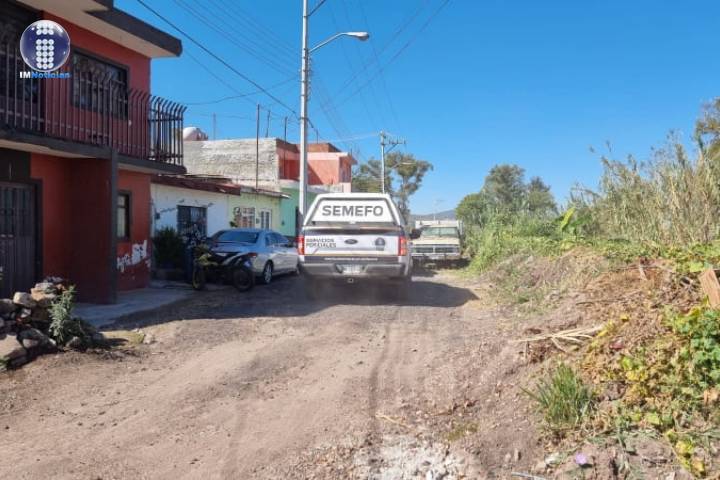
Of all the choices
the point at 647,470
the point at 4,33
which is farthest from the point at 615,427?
the point at 4,33

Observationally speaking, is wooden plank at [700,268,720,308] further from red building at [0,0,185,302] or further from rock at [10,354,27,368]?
red building at [0,0,185,302]

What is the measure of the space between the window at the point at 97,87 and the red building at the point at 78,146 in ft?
0.08

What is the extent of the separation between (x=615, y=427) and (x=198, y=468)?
2.82 m

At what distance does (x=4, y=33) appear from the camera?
29.2 feet

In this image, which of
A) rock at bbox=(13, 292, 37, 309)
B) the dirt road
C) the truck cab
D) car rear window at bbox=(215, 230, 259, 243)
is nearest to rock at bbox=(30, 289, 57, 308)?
rock at bbox=(13, 292, 37, 309)

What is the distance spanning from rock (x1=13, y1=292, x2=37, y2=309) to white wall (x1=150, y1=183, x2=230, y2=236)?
350 inches

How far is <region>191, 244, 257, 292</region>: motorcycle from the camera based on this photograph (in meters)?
13.1

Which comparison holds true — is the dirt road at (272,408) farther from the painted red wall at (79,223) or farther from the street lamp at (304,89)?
the street lamp at (304,89)

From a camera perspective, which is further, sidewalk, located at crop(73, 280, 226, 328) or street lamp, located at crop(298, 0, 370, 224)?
street lamp, located at crop(298, 0, 370, 224)

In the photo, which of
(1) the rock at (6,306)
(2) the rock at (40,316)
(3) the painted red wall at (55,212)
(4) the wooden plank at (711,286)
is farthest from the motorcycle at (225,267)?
(4) the wooden plank at (711,286)

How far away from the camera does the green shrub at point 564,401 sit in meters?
4.04

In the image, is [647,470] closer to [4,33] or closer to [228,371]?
[228,371]

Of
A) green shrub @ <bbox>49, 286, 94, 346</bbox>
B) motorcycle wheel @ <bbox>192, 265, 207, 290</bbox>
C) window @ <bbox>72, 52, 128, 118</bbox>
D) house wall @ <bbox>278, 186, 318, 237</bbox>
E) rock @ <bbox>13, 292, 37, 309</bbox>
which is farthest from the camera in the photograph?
house wall @ <bbox>278, 186, 318, 237</bbox>

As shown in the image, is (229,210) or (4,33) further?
(229,210)
